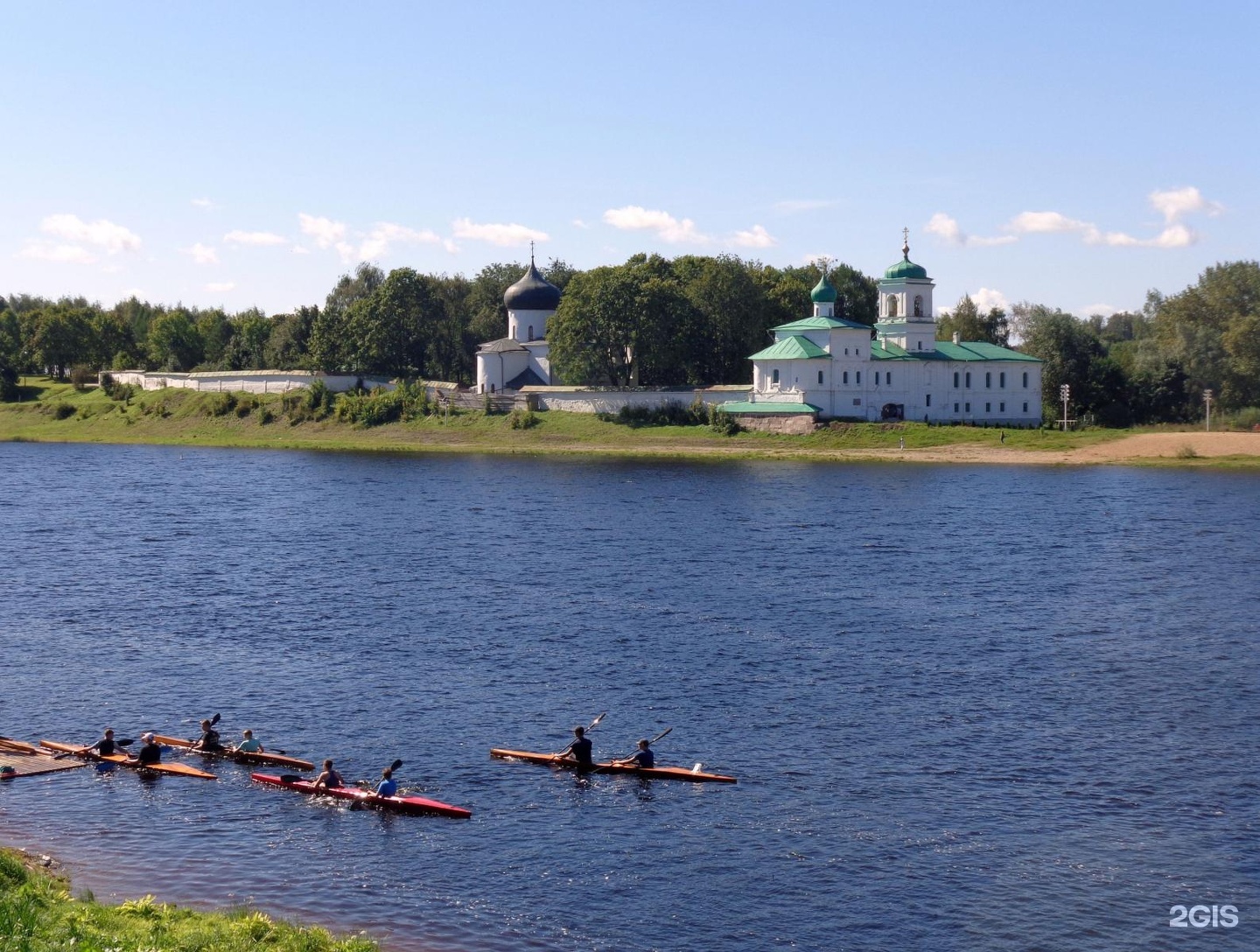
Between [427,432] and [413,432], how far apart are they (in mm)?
1853

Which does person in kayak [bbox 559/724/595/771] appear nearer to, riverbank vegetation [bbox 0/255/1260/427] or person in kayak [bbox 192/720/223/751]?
person in kayak [bbox 192/720/223/751]

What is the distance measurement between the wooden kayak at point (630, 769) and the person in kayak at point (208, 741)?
712 centimetres

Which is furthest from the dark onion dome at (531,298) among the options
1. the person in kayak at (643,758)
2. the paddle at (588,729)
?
the person in kayak at (643,758)

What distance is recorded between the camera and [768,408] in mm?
131500

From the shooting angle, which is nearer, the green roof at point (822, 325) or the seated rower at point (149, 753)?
the seated rower at point (149, 753)

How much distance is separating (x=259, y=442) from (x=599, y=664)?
11140 cm

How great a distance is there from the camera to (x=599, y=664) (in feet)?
156

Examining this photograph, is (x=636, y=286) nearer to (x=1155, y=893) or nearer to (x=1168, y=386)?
(x=1168, y=386)

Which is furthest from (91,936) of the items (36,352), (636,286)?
(36,352)

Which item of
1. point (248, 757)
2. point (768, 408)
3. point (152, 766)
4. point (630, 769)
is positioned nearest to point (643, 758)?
point (630, 769)

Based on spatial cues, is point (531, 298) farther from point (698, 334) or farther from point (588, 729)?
point (588, 729)

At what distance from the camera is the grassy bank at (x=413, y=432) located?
125 metres

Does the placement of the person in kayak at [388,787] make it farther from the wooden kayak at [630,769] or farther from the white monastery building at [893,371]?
the white monastery building at [893,371]

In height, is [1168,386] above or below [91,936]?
above
